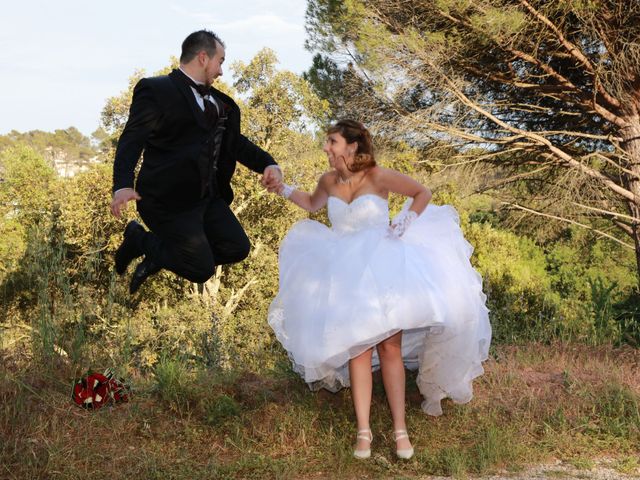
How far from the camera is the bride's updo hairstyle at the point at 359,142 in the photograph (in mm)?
4117

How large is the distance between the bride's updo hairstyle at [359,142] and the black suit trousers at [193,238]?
99cm

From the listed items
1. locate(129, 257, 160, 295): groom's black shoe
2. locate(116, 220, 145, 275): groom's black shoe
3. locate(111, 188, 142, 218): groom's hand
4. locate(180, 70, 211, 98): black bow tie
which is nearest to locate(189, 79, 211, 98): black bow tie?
locate(180, 70, 211, 98): black bow tie

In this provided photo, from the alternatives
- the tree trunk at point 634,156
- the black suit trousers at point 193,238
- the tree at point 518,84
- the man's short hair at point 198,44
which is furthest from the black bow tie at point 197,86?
the tree trunk at point 634,156

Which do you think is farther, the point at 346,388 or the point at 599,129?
the point at 599,129

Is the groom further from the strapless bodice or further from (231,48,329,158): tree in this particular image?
(231,48,329,158): tree

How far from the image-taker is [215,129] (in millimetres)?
4453

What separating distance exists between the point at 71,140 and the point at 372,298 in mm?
94710

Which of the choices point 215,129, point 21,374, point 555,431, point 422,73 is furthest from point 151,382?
point 422,73

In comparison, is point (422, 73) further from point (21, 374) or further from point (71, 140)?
point (71, 140)

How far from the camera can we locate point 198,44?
14.3ft

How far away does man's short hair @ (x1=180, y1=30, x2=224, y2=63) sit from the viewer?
172 inches

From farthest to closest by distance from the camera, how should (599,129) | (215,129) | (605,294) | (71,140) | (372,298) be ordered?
1. (71,140)
2. (599,129)
3. (605,294)
4. (215,129)
5. (372,298)

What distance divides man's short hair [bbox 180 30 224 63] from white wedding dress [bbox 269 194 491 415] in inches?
48.4

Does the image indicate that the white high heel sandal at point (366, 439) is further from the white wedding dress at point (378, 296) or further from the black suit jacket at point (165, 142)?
the black suit jacket at point (165, 142)
